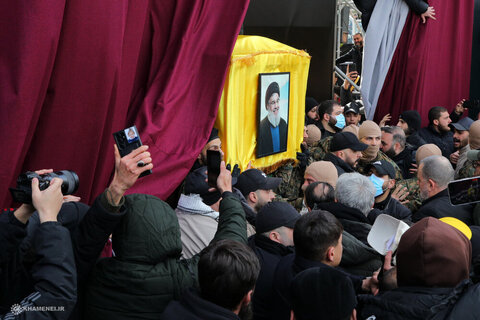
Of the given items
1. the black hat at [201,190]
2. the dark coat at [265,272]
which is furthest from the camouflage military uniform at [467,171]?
the dark coat at [265,272]

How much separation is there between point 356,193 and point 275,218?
72 centimetres

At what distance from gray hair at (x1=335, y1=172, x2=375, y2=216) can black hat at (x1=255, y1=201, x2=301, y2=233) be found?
1.94ft

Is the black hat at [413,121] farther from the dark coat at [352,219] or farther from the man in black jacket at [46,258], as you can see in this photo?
the man in black jacket at [46,258]

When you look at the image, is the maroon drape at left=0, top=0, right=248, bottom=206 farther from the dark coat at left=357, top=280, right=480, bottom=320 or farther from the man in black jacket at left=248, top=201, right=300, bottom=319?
the dark coat at left=357, top=280, right=480, bottom=320

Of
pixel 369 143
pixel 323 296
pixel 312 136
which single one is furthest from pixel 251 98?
pixel 323 296

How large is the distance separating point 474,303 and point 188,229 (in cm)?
163

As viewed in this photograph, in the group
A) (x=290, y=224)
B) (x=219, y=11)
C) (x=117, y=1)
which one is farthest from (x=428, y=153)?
(x=117, y=1)

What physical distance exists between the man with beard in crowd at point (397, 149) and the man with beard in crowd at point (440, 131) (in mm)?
1123

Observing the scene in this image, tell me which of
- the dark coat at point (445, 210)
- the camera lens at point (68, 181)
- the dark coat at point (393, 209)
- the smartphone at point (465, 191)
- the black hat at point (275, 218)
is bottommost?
the dark coat at point (393, 209)

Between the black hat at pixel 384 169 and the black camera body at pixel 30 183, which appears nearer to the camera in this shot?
the black camera body at pixel 30 183

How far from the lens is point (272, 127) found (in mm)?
4840

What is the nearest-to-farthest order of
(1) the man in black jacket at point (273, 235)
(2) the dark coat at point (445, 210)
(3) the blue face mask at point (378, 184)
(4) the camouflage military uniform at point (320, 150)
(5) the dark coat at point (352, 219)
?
(1) the man in black jacket at point (273, 235)
(5) the dark coat at point (352, 219)
(2) the dark coat at point (445, 210)
(3) the blue face mask at point (378, 184)
(4) the camouflage military uniform at point (320, 150)

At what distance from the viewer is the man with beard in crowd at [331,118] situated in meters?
6.08

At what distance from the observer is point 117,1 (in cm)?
279
